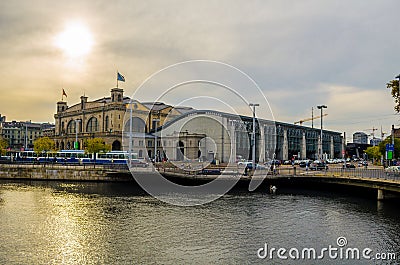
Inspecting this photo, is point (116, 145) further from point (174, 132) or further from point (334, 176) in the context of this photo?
point (334, 176)

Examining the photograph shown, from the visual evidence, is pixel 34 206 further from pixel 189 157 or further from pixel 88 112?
pixel 88 112

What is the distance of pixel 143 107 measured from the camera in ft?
456

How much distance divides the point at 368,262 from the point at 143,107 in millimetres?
119734

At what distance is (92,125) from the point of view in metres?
142

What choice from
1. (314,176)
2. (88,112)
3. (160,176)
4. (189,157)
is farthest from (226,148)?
(88,112)

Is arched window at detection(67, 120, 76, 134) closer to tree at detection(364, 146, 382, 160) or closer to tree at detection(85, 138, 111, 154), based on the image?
tree at detection(85, 138, 111, 154)

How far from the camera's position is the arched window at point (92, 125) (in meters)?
141

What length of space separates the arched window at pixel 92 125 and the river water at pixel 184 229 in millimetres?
90532

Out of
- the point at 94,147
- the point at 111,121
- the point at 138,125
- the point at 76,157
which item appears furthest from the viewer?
the point at 138,125

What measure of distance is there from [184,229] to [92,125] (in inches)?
4586

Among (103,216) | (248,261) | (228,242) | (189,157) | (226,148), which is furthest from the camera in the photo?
(189,157)

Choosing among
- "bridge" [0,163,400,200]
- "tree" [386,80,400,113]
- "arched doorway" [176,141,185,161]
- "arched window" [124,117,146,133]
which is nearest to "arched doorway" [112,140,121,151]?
"arched window" [124,117,146,133]

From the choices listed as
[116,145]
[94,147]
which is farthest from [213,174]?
[116,145]

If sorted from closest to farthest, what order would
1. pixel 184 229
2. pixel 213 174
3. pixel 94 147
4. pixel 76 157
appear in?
pixel 184 229
pixel 213 174
pixel 76 157
pixel 94 147
